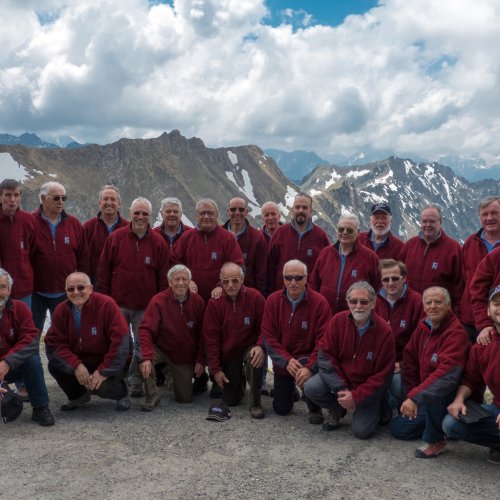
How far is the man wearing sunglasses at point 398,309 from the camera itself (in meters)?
9.08

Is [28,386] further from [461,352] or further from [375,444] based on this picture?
[461,352]

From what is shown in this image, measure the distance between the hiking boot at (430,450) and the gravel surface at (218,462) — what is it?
13 centimetres

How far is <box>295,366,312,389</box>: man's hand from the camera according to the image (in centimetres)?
899

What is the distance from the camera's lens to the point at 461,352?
25.7 feet

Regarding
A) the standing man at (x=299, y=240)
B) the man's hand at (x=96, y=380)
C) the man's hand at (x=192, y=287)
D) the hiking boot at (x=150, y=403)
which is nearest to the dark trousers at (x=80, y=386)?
the man's hand at (x=96, y=380)

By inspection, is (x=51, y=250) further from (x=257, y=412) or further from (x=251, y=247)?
(x=257, y=412)

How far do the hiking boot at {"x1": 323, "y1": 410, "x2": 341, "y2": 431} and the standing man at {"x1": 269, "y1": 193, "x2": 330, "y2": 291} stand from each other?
12.2ft

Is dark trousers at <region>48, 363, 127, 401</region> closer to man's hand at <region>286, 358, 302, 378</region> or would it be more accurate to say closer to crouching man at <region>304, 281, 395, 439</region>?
man's hand at <region>286, 358, 302, 378</region>

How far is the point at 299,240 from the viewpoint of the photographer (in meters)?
11.8

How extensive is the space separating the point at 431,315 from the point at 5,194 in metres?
8.14

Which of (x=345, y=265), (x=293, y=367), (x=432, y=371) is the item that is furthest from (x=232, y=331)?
(x=432, y=371)

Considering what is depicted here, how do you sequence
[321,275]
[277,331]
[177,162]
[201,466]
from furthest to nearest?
[177,162], [321,275], [277,331], [201,466]

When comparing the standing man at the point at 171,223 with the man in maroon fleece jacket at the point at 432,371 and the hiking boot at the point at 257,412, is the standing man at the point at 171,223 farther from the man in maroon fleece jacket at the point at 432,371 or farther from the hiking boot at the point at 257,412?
the man in maroon fleece jacket at the point at 432,371

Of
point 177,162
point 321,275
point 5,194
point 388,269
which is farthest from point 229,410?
point 177,162
